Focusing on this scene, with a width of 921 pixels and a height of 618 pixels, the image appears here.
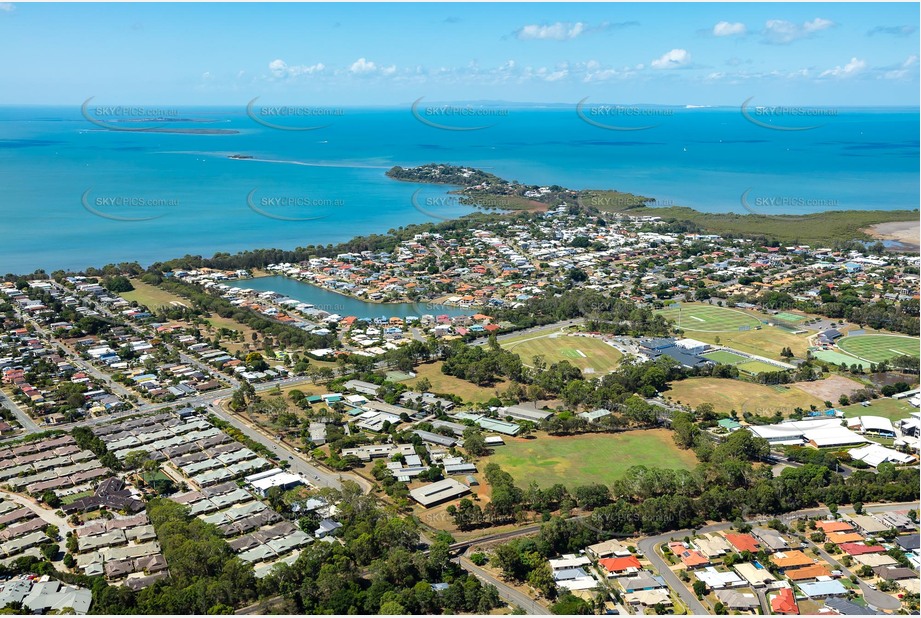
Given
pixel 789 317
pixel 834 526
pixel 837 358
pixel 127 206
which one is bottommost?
pixel 834 526

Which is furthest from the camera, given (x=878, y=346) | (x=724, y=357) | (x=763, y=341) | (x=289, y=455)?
(x=763, y=341)

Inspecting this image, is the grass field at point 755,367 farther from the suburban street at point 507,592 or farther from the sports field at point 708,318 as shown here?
the suburban street at point 507,592

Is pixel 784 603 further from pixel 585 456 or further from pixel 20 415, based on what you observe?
pixel 20 415

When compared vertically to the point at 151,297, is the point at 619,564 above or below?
below

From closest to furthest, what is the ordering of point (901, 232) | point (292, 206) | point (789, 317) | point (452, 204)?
point (789, 317) < point (901, 232) < point (292, 206) < point (452, 204)

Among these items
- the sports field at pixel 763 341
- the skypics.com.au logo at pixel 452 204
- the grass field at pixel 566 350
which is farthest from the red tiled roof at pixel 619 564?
the skypics.com.au logo at pixel 452 204

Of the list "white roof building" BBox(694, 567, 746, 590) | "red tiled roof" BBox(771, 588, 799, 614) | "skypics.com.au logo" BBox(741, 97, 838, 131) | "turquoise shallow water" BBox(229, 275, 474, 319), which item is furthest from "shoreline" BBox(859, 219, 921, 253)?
"skypics.com.au logo" BBox(741, 97, 838, 131)

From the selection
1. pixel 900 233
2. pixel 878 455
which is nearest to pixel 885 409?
pixel 878 455
